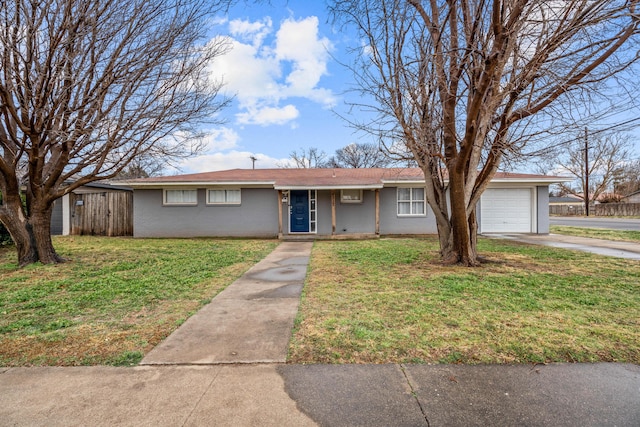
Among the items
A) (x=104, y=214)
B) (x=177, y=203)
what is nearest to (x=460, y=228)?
(x=177, y=203)

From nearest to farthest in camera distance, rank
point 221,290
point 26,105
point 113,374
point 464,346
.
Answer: point 113,374, point 464,346, point 221,290, point 26,105

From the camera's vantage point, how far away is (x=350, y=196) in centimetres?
1348

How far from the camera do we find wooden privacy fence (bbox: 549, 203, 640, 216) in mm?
33281

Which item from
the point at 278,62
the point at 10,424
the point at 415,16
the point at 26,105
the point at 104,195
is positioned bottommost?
the point at 10,424

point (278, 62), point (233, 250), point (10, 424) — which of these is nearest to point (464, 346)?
point (10, 424)

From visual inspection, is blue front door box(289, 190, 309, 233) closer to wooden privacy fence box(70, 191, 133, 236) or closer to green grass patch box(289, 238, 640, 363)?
green grass patch box(289, 238, 640, 363)

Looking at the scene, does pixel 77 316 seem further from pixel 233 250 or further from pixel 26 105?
pixel 233 250

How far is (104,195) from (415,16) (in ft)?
46.6

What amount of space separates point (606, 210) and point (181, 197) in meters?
43.9

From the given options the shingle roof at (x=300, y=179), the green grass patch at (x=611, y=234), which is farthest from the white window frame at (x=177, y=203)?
the green grass patch at (x=611, y=234)

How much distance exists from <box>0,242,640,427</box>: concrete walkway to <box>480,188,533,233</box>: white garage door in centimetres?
1284

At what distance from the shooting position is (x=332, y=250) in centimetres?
973

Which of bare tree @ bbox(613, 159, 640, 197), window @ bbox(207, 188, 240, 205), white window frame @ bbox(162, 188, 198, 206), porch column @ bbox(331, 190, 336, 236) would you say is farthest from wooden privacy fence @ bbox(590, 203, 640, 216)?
white window frame @ bbox(162, 188, 198, 206)

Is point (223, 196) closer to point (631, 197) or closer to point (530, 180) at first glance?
point (530, 180)
